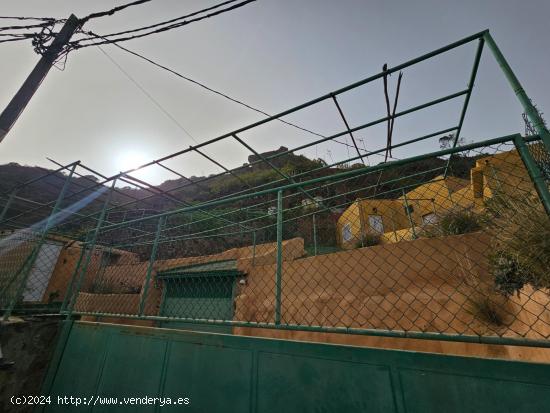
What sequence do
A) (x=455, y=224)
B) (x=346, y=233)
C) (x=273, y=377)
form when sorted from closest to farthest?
(x=273, y=377), (x=455, y=224), (x=346, y=233)

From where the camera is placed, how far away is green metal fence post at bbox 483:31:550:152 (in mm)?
1659

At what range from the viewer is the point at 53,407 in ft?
9.44

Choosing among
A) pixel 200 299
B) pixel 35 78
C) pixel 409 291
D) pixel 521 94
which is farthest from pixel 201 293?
pixel 521 94

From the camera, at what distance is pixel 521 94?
1.94m

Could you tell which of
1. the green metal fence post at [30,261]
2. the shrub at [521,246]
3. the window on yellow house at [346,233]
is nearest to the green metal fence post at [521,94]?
the shrub at [521,246]

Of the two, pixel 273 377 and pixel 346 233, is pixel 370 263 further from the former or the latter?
pixel 346 233

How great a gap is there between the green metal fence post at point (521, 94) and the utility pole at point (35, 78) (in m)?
7.60

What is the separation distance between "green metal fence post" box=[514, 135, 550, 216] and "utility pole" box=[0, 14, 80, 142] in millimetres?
7595

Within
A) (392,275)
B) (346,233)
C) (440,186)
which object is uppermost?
(346,233)

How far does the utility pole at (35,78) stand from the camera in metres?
4.60

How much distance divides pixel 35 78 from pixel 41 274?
11.4m

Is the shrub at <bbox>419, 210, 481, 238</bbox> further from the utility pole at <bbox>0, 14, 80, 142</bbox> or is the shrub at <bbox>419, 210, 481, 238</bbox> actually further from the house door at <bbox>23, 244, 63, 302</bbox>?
the house door at <bbox>23, 244, 63, 302</bbox>

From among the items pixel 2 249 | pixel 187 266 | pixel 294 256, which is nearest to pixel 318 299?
pixel 294 256

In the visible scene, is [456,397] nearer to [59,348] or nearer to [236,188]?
[59,348]
